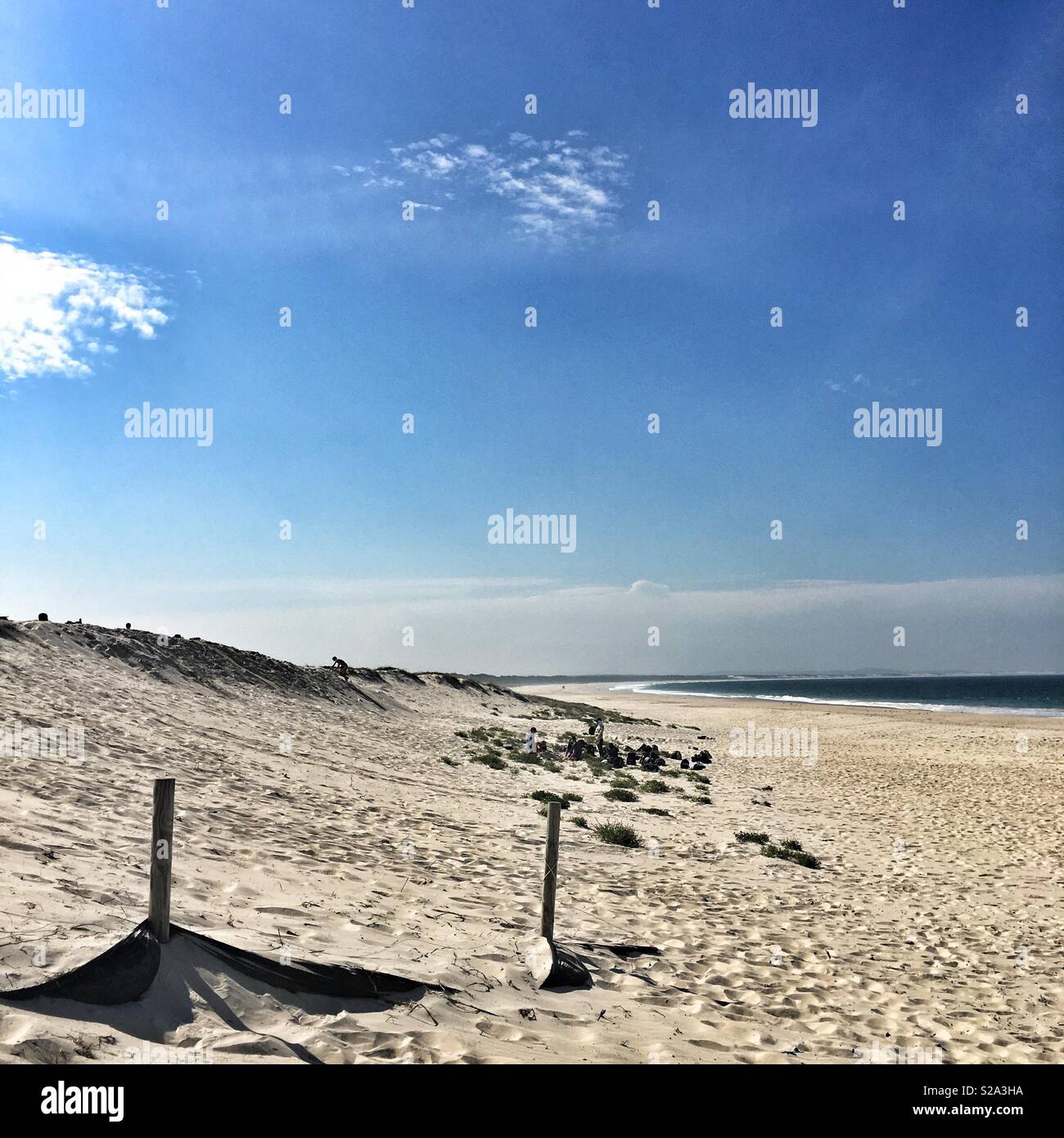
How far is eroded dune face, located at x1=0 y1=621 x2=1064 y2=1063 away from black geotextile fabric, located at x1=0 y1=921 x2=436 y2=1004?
10cm

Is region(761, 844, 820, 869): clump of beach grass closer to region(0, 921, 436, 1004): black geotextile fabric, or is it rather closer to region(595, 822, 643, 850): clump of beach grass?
region(595, 822, 643, 850): clump of beach grass

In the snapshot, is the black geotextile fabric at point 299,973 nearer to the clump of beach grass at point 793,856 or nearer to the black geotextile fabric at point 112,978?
the black geotextile fabric at point 112,978

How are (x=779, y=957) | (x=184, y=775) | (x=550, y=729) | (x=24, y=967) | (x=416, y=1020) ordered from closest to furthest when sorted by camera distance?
(x=24, y=967), (x=416, y=1020), (x=779, y=957), (x=184, y=775), (x=550, y=729)

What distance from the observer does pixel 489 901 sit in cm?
1051

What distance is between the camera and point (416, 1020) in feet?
21.0

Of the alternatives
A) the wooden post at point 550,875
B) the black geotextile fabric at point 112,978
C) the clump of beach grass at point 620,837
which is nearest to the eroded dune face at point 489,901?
the black geotextile fabric at point 112,978

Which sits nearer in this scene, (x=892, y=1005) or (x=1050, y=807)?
(x=892, y=1005)

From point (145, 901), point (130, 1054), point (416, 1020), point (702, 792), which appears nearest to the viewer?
point (130, 1054)

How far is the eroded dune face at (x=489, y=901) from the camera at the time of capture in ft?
20.2

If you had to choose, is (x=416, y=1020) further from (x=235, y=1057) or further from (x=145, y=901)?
(x=145, y=901)

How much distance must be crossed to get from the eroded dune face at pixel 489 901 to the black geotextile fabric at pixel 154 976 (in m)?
0.10

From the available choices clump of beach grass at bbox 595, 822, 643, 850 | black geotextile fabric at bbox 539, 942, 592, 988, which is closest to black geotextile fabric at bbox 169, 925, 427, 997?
black geotextile fabric at bbox 539, 942, 592, 988
